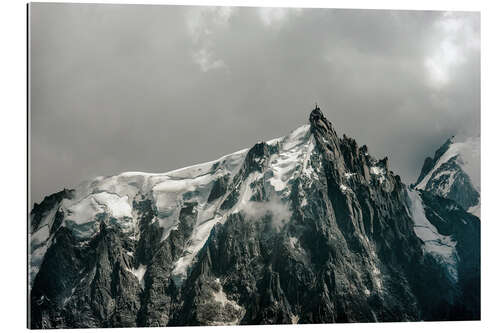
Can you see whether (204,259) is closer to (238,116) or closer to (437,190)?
(238,116)

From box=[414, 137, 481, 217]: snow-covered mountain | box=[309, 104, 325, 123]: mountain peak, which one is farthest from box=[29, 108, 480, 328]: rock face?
box=[414, 137, 481, 217]: snow-covered mountain

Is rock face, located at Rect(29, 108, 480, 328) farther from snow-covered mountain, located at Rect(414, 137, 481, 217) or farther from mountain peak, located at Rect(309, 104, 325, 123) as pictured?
snow-covered mountain, located at Rect(414, 137, 481, 217)

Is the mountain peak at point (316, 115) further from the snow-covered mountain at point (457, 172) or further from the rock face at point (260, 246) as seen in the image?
the snow-covered mountain at point (457, 172)

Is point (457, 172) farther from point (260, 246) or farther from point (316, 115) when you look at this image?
point (260, 246)

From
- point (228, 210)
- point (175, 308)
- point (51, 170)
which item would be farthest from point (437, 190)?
point (51, 170)

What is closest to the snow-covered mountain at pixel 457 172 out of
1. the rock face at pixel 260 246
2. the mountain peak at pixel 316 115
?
the rock face at pixel 260 246

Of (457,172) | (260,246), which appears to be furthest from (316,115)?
(260,246)
